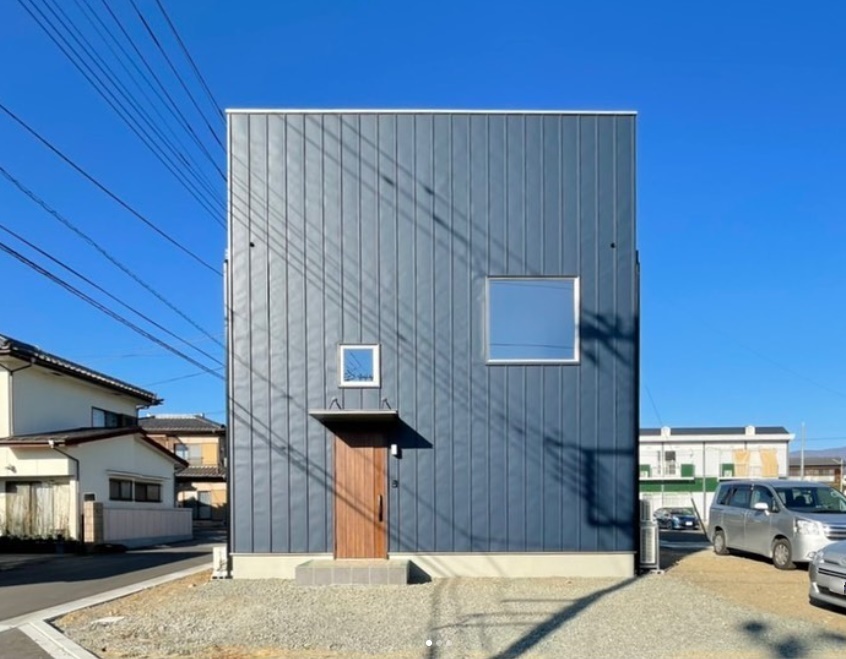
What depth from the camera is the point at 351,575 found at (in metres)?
10.5

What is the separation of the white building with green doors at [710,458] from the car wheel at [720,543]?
138 feet

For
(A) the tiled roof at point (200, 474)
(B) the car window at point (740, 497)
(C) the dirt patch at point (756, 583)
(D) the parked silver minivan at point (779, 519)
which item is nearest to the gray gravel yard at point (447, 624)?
(C) the dirt patch at point (756, 583)

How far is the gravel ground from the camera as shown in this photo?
706 cm

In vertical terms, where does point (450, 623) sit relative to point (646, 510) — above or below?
below

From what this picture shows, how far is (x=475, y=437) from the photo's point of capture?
38.3 ft

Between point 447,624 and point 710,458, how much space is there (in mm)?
55624

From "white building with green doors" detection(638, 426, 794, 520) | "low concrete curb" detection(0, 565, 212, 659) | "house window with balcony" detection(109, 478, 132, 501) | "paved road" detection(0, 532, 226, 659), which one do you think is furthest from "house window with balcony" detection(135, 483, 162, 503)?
"white building with green doors" detection(638, 426, 794, 520)

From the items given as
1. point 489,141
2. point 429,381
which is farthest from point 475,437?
point 489,141

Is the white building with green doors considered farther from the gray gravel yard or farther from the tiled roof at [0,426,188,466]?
the gray gravel yard

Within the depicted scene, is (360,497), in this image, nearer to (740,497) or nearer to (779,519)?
(779,519)

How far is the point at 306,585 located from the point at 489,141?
711 cm

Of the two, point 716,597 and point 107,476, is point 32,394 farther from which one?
point 716,597

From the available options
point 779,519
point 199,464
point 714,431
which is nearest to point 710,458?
point 714,431

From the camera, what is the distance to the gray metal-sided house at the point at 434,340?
11.5m
